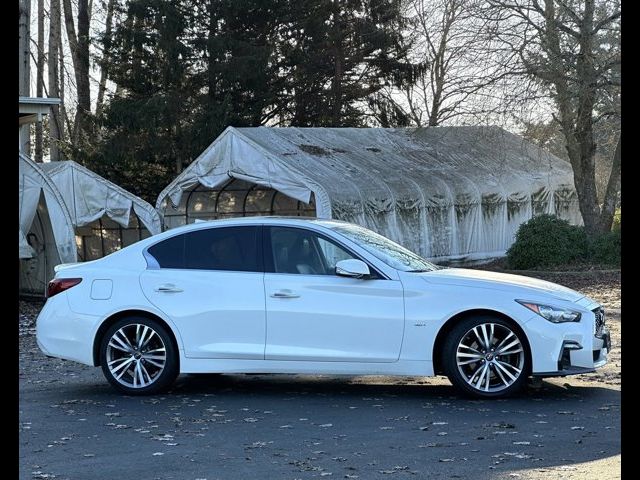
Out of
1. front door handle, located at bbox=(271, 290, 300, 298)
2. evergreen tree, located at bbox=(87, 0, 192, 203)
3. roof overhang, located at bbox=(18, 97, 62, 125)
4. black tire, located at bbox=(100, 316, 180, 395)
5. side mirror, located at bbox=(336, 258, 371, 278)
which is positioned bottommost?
black tire, located at bbox=(100, 316, 180, 395)

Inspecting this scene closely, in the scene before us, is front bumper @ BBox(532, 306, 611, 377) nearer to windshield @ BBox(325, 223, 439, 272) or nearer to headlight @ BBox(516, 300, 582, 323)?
headlight @ BBox(516, 300, 582, 323)

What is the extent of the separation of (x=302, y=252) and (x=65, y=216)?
11.8m

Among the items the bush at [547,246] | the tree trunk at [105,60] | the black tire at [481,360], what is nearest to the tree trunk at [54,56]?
the tree trunk at [105,60]

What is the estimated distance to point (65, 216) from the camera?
20.1 metres

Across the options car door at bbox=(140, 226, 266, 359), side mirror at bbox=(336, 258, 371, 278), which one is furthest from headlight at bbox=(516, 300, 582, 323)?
car door at bbox=(140, 226, 266, 359)

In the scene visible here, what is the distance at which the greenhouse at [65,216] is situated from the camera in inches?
794

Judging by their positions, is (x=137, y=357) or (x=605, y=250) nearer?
(x=137, y=357)

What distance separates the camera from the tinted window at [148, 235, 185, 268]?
31.4 feet

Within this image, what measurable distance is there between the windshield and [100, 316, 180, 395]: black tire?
1.91 m

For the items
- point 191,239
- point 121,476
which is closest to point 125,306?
point 191,239

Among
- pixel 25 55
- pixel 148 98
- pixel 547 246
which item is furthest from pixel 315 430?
pixel 148 98

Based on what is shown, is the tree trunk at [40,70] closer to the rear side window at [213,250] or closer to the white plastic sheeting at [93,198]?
the white plastic sheeting at [93,198]

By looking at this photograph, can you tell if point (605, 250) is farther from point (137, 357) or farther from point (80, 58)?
point (80, 58)
